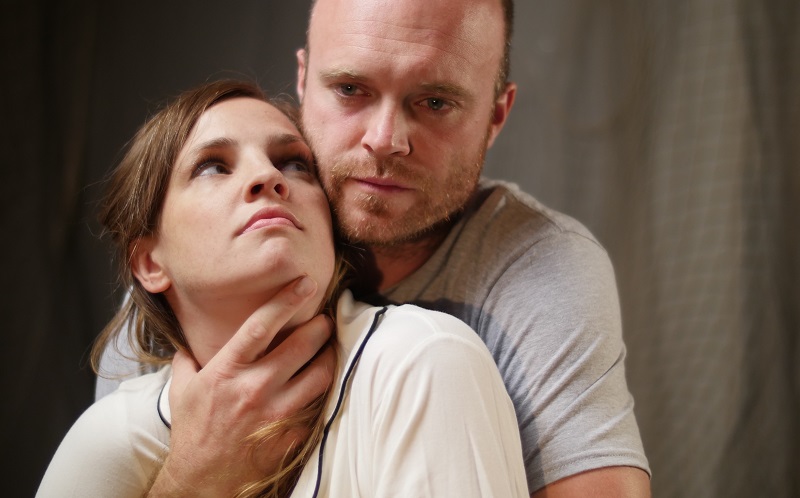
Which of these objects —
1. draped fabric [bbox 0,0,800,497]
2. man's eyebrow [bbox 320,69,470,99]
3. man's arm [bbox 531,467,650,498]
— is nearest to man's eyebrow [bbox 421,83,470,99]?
man's eyebrow [bbox 320,69,470,99]

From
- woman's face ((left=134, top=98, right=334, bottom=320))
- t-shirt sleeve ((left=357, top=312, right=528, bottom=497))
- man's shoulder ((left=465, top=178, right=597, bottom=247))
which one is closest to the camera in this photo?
t-shirt sleeve ((left=357, top=312, right=528, bottom=497))

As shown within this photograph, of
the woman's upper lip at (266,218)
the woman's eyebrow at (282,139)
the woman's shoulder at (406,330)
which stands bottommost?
the woman's shoulder at (406,330)

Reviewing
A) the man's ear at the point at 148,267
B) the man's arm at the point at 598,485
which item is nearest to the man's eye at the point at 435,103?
the man's ear at the point at 148,267

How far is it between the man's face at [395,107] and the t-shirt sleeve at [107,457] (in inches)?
16.3

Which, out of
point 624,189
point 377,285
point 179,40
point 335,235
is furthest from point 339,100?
point 624,189

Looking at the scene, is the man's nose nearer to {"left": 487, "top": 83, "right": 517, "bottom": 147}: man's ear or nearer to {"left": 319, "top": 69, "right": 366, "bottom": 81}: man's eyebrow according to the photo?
{"left": 319, "top": 69, "right": 366, "bottom": 81}: man's eyebrow

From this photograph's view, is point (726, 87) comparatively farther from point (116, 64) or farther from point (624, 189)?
point (116, 64)

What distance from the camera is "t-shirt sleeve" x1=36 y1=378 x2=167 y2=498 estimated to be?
112 centimetres

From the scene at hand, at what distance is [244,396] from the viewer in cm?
105

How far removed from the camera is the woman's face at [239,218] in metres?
1.01

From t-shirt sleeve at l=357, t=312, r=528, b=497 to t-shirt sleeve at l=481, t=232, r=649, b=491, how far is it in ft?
0.56

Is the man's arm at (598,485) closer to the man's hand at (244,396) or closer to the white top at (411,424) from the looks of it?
the white top at (411,424)

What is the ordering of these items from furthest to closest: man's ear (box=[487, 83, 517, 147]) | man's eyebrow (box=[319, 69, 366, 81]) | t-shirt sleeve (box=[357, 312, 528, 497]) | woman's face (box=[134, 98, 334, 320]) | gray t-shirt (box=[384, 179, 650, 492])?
man's ear (box=[487, 83, 517, 147]) < man's eyebrow (box=[319, 69, 366, 81]) < gray t-shirt (box=[384, 179, 650, 492]) < woman's face (box=[134, 98, 334, 320]) < t-shirt sleeve (box=[357, 312, 528, 497])

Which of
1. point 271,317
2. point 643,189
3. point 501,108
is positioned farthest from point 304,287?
point 643,189
